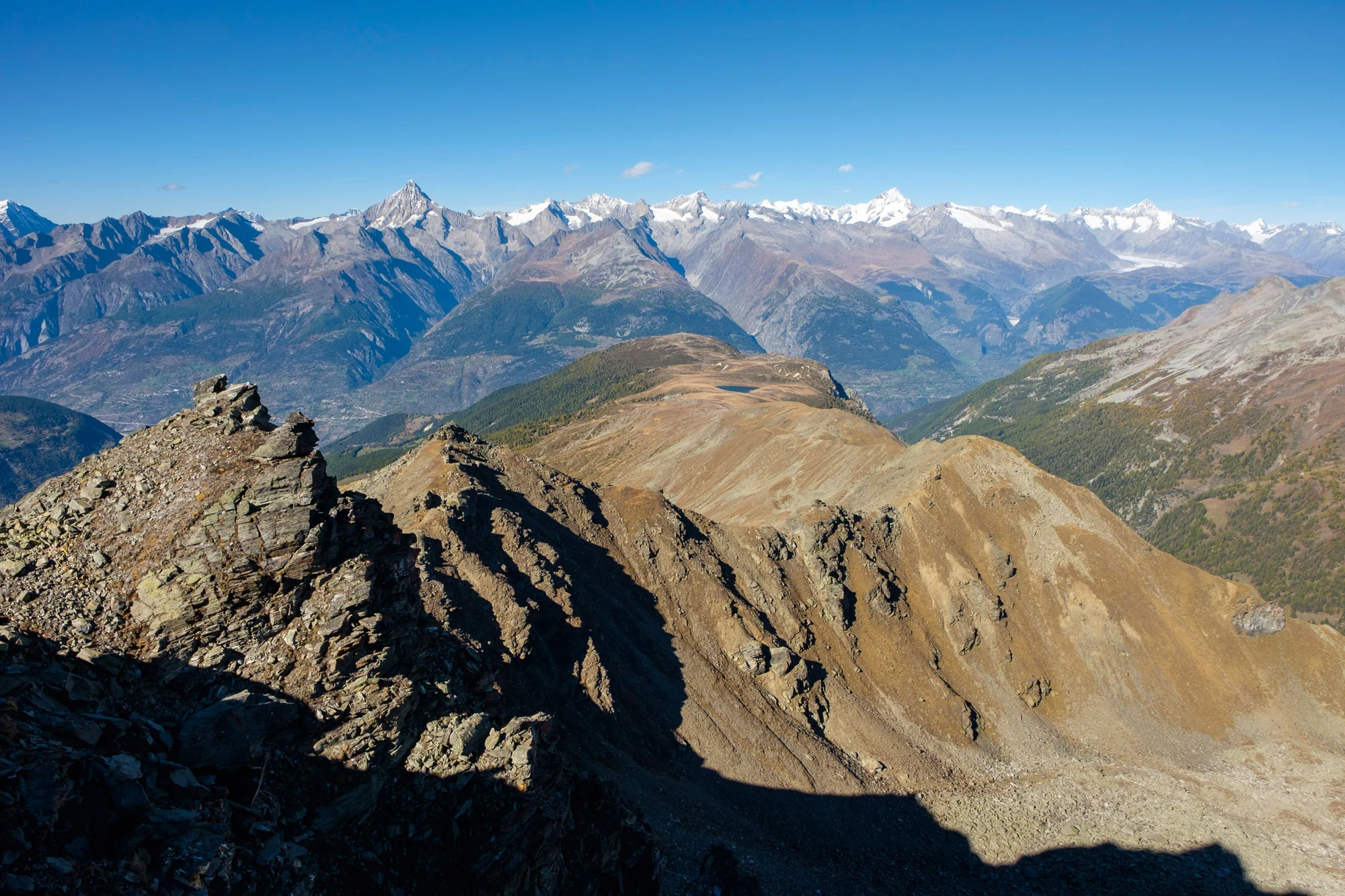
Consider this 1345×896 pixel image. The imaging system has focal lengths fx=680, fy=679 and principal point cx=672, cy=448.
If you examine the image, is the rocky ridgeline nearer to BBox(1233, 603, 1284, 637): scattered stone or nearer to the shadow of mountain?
the shadow of mountain

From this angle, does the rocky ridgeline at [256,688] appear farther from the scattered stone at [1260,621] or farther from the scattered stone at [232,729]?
the scattered stone at [1260,621]

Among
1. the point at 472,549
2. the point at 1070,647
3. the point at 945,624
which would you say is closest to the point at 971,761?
the point at 945,624

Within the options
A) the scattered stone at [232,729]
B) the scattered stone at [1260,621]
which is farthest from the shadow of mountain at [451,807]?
the scattered stone at [1260,621]

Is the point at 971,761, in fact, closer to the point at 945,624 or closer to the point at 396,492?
the point at 945,624

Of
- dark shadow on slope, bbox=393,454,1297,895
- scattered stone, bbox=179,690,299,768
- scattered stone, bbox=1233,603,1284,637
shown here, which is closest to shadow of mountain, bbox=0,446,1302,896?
scattered stone, bbox=179,690,299,768

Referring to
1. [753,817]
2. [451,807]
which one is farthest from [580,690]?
[451,807]

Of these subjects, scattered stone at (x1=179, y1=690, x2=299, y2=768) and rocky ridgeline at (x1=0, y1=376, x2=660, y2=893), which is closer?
rocky ridgeline at (x1=0, y1=376, x2=660, y2=893)
